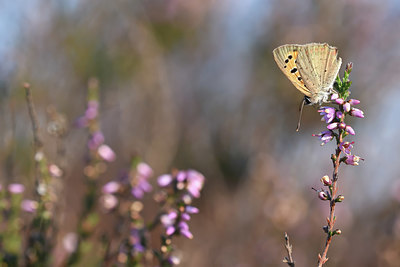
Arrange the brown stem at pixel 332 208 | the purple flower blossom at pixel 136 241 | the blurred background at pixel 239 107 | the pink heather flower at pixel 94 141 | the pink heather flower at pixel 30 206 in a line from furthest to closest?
1. the blurred background at pixel 239 107
2. the pink heather flower at pixel 94 141
3. the pink heather flower at pixel 30 206
4. the purple flower blossom at pixel 136 241
5. the brown stem at pixel 332 208

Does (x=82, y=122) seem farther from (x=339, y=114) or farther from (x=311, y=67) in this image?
(x=339, y=114)

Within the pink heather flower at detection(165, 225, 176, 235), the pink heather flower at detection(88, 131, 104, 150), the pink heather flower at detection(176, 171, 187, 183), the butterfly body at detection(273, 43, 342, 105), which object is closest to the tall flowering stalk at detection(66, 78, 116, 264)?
the pink heather flower at detection(88, 131, 104, 150)

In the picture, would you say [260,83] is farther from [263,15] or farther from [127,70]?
[127,70]

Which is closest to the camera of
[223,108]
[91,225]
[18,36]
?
[91,225]

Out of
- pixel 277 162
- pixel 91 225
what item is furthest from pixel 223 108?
pixel 91 225

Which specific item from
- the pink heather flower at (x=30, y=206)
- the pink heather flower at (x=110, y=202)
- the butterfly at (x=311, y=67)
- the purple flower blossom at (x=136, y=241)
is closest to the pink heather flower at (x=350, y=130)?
the butterfly at (x=311, y=67)

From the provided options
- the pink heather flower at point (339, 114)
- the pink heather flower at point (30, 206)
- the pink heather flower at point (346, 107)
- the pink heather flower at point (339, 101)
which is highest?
the pink heather flower at point (339, 101)

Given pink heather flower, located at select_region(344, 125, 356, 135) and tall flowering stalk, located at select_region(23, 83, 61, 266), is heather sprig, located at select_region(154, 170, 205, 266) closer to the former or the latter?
tall flowering stalk, located at select_region(23, 83, 61, 266)

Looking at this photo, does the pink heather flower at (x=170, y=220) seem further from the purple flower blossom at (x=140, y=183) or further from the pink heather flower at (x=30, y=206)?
the pink heather flower at (x=30, y=206)
